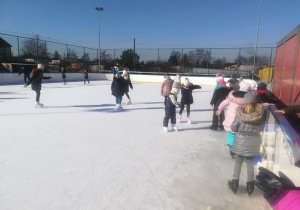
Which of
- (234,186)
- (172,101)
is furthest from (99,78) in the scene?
(234,186)

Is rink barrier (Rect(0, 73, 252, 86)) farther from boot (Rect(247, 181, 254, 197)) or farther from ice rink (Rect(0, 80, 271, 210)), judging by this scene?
boot (Rect(247, 181, 254, 197))

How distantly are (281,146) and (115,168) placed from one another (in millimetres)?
A: 2069

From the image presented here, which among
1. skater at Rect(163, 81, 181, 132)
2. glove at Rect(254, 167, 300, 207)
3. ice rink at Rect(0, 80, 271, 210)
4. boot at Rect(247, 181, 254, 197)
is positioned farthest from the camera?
skater at Rect(163, 81, 181, 132)

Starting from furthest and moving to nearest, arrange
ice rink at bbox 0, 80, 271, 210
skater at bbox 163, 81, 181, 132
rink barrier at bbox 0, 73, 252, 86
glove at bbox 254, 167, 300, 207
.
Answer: rink barrier at bbox 0, 73, 252, 86 < skater at bbox 163, 81, 181, 132 < ice rink at bbox 0, 80, 271, 210 < glove at bbox 254, 167, 300, 207

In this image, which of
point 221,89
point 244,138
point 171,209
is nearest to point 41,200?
point 171,209

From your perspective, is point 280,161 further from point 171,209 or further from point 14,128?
point 14,128

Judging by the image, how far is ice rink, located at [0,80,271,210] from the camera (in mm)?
2268

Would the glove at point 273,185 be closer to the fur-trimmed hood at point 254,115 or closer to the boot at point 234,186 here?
the boot at point 234,186

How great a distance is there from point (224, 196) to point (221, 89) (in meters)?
3.04

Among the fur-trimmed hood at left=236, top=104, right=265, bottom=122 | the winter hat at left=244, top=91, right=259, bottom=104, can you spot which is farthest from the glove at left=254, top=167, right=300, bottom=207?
the winter hat at left=244, top=91, right=259, bottom=104

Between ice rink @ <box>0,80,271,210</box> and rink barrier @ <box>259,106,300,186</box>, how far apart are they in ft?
1.36

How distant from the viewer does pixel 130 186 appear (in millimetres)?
2555

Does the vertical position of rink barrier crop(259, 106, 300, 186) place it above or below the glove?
above

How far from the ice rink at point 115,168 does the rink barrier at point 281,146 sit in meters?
0.41
